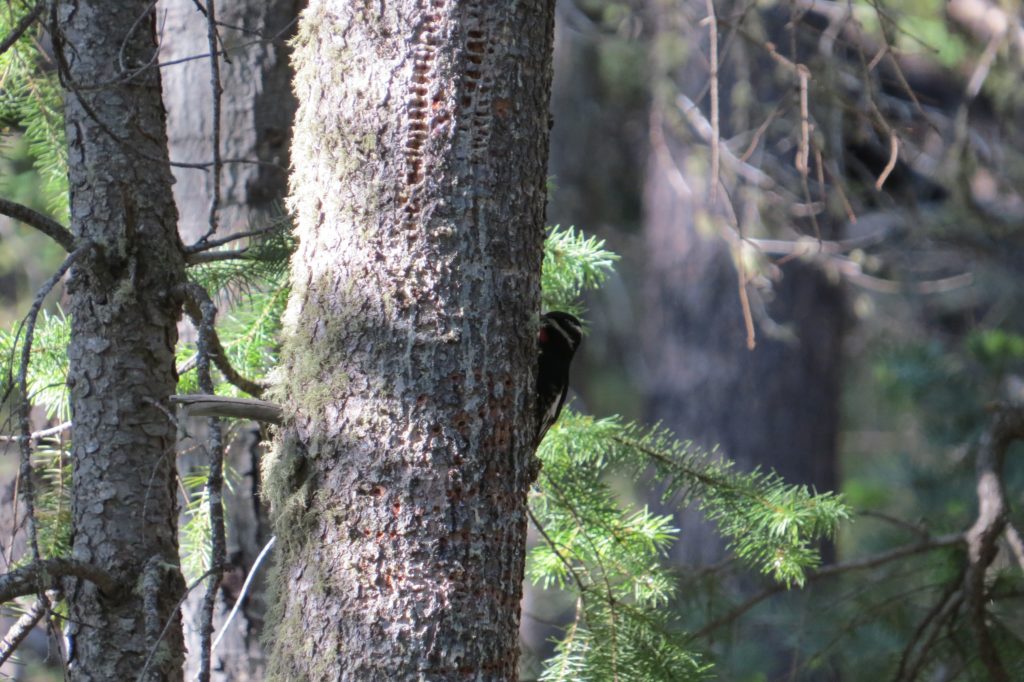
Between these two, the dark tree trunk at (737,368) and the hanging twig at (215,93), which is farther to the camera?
the dark tree trunk at (737,368)

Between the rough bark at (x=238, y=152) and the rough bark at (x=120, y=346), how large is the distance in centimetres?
107

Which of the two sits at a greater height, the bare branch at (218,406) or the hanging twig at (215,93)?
the hanging twig at (215,93)

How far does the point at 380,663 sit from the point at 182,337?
1.88 metres

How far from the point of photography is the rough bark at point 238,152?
3.24 metres

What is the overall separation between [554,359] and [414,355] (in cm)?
117

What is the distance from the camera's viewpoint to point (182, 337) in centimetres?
336

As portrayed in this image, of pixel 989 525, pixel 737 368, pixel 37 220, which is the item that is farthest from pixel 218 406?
pixel 737 368

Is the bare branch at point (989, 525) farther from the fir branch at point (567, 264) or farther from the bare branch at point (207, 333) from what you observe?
the bare branch at point (207, 333)

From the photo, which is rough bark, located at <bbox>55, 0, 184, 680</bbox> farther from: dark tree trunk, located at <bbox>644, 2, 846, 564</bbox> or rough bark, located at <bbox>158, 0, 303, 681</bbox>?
dark tree trunk, located at <bbox>644, 2, 846, 564</bbox>

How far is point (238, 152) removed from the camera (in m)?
3.38

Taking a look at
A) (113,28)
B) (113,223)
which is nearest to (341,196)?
(113,223)

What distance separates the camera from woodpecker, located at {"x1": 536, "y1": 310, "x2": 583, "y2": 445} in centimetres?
286

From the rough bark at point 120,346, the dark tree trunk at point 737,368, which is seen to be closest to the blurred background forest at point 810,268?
the dark tree trunk at point 737,368

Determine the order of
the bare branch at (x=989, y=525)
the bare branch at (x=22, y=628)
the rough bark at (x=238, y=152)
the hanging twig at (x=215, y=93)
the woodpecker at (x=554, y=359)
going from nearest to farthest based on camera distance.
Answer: the bare branch at (x=22, y=628)
the hanging twig at (x=215, y=93)
the woodpecker at (x=554, y=359)
the bare branch at (x=989, y=525)
the rough bark at (x=238, y=152)
